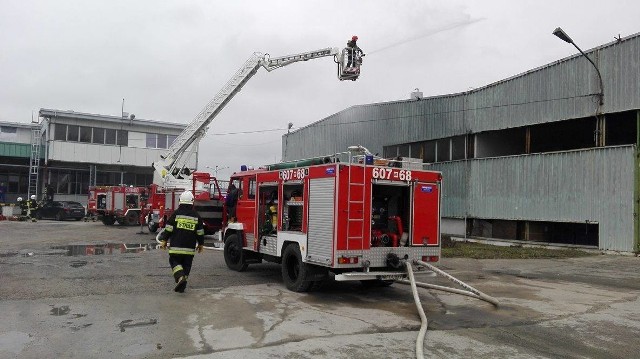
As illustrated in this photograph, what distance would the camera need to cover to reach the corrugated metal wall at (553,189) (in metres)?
16.2

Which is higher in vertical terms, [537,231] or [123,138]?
[123,138]

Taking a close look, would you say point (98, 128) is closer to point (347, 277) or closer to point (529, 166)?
point (529, 166)

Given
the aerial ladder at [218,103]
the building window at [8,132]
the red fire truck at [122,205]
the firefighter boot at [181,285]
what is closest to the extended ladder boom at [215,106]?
the aerial ladder at [218,103]

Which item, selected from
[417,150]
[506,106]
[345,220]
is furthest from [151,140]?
[345,220]

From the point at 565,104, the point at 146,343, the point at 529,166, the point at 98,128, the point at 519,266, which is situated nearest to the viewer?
the point at 146,343

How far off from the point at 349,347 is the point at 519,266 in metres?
9.84

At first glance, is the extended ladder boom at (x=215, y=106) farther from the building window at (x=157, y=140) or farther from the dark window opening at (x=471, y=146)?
the building window at (x=157, y=140)

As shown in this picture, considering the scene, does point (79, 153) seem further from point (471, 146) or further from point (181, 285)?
point (181, 285)

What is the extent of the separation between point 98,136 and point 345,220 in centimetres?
3596

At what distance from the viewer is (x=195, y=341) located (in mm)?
5645

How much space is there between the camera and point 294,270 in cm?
921

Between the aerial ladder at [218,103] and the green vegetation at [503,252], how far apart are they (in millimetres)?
6797

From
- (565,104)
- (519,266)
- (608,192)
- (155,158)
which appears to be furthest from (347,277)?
(155,158)

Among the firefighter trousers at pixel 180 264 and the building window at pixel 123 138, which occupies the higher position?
the building window at pixel 123 138
